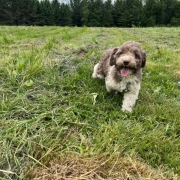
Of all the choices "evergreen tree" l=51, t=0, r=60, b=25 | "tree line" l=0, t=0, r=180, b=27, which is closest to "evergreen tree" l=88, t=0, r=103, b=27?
"tree line" l=0, t=0, r=180, b=27

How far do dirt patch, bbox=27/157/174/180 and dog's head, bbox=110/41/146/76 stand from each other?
70.8 inches

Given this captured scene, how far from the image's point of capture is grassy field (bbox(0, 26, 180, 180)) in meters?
2.48

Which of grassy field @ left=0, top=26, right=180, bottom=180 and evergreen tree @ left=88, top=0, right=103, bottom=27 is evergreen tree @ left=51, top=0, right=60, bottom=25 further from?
grassy field @ left=0, top=26, right=180, bottom=180

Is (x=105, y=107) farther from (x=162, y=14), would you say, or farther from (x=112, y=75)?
(x=162, y=14)

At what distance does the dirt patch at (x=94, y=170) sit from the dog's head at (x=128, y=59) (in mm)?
1797

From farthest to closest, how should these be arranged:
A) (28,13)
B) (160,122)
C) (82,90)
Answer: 1. (28,13)
2. (82,90)
3. (160,122)

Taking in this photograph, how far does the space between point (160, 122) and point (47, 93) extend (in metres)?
1.84

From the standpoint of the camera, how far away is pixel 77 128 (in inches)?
129

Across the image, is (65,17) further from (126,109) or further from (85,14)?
(126,109)

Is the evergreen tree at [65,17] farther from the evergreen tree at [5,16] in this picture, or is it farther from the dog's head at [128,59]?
the dog's head at [128,59]

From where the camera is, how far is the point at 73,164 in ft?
8.18

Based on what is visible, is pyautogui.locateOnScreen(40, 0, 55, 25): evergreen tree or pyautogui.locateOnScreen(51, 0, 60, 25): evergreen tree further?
pyautogui.locateOnScreen(51, 0, 60, 25): evergreen tree

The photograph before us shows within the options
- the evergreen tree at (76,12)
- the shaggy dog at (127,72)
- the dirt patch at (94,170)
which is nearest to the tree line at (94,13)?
the evergreen tree at (76,12)

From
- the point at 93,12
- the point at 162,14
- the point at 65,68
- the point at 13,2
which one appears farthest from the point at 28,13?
the point at 65,68
